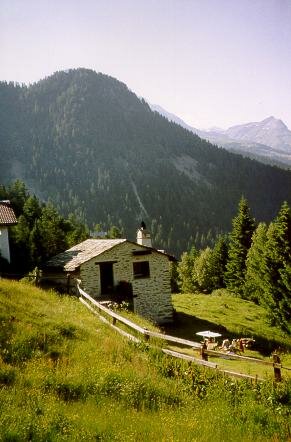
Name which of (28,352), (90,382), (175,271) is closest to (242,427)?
(90,382)

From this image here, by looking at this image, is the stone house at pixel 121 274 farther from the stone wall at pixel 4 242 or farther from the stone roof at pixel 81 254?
the stone wall at pixel 4 242

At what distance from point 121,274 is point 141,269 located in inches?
80.5

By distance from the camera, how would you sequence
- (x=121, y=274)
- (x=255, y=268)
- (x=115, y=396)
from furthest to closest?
(x=255, y=268) < (x=121, y=274) < (x=115, y=396)

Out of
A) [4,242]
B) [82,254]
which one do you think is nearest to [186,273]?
[82,254]

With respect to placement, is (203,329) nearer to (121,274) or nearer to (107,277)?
(121,274)

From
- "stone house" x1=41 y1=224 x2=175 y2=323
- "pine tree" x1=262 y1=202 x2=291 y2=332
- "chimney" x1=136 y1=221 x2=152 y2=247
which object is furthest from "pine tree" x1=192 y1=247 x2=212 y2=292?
"stone house" x1=41 y1=224 x2=175 y2=323

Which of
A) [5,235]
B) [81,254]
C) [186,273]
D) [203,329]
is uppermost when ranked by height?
[5,235]

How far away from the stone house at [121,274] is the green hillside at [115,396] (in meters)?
19.1

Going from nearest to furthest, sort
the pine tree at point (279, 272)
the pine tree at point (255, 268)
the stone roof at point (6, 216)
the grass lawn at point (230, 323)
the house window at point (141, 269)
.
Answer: the grass lawn at point (230, 323), the house window at point (141, 269), the stone roof at point (6, 216), the pine tree at point (279, 272), the pine tree at point (255, 268)

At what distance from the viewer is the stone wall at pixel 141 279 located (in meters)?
31.0

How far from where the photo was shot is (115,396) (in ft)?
26.9

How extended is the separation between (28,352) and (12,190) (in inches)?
2724

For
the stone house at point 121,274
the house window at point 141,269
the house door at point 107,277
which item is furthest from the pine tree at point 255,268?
the house door at point 107,277

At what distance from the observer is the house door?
31.9 m
